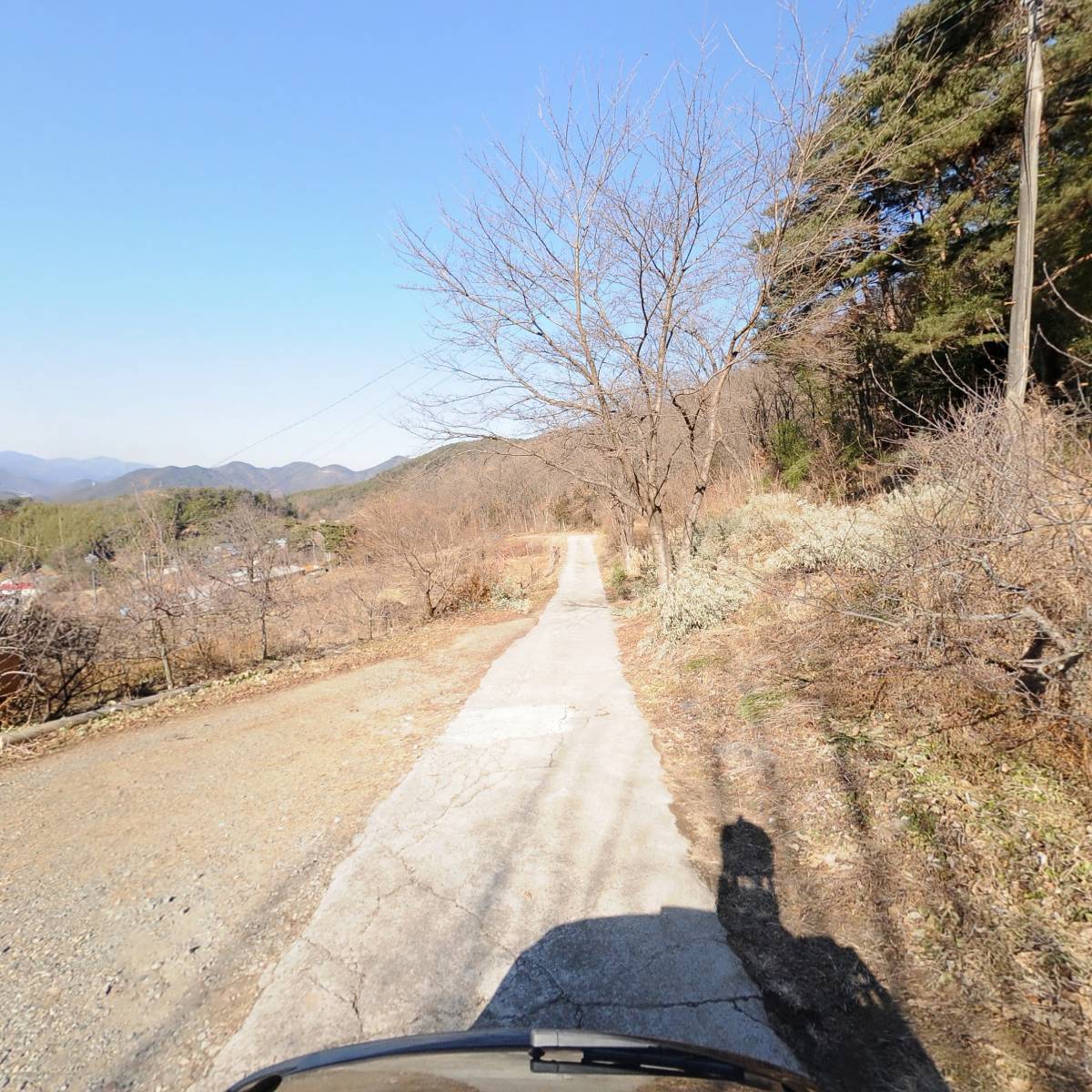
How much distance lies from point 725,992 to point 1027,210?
437 inches

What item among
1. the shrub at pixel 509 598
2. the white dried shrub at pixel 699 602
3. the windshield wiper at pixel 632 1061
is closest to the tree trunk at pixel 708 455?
the white dried shrub at pixel 699 602

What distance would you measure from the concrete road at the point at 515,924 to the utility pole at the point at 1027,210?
339 inches

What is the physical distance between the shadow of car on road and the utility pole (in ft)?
28.9

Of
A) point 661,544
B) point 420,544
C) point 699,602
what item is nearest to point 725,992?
point 699,602

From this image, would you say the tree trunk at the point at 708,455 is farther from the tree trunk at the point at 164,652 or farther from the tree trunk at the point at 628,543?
the tree trunk at the point at 164,652

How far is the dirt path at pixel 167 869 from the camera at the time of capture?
2236 millimetres

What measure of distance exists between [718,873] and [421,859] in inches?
70.8

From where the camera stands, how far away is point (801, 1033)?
78.2 inches

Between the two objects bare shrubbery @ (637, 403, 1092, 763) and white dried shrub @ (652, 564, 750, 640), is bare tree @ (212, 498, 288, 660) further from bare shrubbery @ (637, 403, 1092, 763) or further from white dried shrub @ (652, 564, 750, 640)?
bare shrubbery @ (637, 403, 1092, 763)

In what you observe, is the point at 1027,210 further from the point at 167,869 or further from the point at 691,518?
the point at 167,869

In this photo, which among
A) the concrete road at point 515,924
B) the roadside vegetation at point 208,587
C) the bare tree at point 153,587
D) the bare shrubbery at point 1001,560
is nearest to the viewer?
the concrete road at point 515,924

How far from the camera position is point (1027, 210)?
25.8 feet

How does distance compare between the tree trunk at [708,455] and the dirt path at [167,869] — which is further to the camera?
the tree trunk at [708,455]

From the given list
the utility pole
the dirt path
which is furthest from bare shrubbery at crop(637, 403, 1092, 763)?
the utility pole
